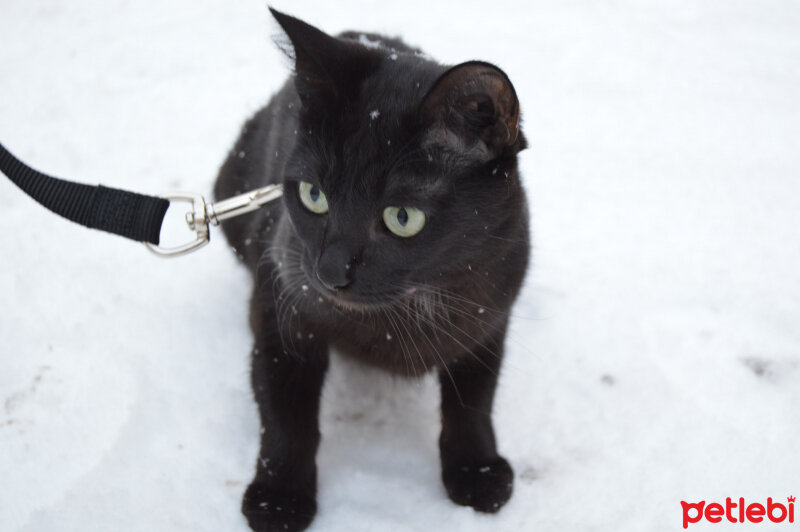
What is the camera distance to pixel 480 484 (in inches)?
71.5

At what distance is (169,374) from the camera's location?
6.87 ft

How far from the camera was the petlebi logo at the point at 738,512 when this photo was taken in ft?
5.79

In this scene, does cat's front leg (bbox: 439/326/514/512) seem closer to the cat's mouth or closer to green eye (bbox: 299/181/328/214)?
the cat's mouth

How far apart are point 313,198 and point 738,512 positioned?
1.34m

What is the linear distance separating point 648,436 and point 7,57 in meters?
3.40

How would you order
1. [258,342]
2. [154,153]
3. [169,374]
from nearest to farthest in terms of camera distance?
[258,342], [169,374], [154,153]

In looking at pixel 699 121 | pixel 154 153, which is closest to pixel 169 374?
pixel 154 153

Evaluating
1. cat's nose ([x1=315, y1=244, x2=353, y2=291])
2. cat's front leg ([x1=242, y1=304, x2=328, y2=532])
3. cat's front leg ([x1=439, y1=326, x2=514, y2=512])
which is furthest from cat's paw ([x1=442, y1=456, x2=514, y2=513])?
cat's nose ([x1=315, y1=244, x2=353, y2=291])

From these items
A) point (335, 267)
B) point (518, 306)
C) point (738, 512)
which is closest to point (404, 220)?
point (335, 267)

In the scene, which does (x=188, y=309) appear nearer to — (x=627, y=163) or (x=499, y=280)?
(x=499, y=280)

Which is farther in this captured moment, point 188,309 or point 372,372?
point 188,309

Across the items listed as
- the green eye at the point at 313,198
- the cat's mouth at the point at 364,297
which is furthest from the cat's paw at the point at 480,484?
the green eye at the point at 313,198

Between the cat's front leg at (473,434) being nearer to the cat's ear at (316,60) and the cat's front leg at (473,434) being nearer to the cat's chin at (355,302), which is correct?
the cat's chin at (355,302)

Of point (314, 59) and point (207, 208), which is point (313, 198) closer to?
point (314, 59)
